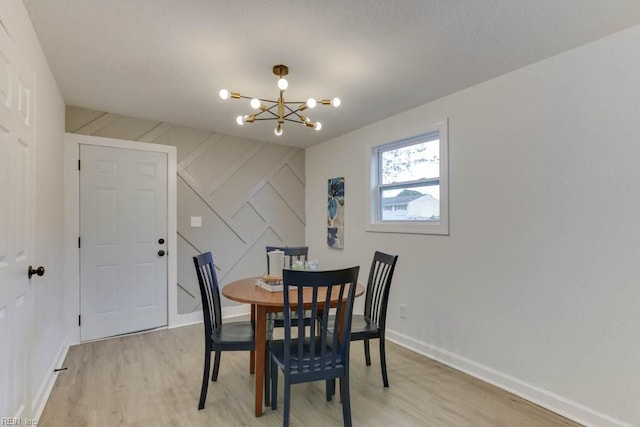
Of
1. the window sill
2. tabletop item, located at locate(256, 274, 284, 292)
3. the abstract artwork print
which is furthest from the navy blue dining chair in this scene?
the abstract artwork print

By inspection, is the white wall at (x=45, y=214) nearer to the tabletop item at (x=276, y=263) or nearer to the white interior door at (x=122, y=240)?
the white interior door at (x=122, y=240)

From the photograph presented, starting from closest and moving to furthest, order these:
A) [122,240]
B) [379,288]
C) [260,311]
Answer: [260,311] < [379,288] < [122,240]

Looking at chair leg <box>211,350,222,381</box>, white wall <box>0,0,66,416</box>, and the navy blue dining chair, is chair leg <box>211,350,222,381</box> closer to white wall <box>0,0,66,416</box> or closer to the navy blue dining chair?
the navy blue dining chair

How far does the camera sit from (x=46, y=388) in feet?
7.57

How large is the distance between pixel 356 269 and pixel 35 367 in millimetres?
2044

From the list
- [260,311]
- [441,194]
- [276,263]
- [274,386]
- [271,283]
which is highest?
[441,194]

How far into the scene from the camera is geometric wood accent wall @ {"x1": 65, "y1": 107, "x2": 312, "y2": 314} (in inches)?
146

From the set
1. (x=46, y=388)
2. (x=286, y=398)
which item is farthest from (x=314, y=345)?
(x=46, y=388)

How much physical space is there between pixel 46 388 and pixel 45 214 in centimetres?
119

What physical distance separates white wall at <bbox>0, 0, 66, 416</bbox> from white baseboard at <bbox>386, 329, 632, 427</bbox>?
287cm

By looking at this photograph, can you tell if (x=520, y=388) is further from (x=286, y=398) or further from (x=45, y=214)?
(x=45, y=214)

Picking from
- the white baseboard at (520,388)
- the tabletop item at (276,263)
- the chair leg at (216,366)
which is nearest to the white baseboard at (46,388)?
the chair leg at (216,366)

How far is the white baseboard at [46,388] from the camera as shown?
2.04 m

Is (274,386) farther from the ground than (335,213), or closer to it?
closer to it
